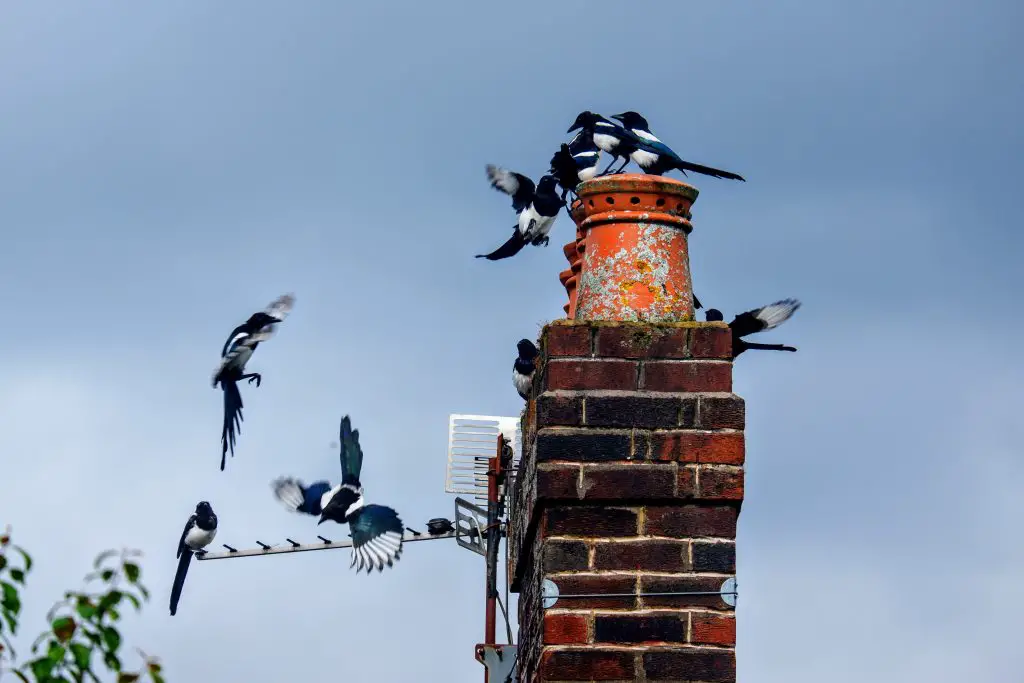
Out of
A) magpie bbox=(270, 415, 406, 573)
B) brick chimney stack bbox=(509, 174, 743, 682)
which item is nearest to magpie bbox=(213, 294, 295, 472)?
magpie bbox=(270, 415, 406, 573)

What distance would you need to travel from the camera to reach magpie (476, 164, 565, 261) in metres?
10.8

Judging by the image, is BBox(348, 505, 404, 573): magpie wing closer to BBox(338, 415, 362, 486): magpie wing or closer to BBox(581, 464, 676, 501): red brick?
BBox(338, 415, 362, 486): magpie wing

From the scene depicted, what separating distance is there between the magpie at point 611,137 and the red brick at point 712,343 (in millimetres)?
3563

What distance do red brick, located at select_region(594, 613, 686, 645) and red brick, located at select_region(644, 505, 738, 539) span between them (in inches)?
8.6

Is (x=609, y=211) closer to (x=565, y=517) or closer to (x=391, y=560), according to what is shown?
(x=565, y=517)

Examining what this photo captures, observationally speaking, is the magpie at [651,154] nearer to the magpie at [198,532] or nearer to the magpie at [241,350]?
the magpie at [241,350]

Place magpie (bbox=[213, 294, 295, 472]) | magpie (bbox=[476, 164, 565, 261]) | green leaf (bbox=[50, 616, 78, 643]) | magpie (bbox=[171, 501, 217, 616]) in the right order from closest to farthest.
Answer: green leaf (bbox=[50, 616, 78, 643])
magpie (bbox=[213, 294, 295, 472])
magpie (bbox=[476, 164, 565, 261])
magpie (bbox=[171, 501, 217, 616])

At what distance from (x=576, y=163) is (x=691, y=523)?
4.84 metres

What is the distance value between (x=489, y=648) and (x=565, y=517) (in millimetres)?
5349

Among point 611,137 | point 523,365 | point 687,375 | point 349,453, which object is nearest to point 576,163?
point 611,137

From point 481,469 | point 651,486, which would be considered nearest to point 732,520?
point 651,486

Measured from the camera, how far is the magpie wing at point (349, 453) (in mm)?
8781

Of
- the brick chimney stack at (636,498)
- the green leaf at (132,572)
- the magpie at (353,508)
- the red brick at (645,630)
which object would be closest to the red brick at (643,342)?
the brick chimney stack at (636,498)

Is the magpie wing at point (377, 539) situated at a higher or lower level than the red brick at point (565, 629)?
higher
